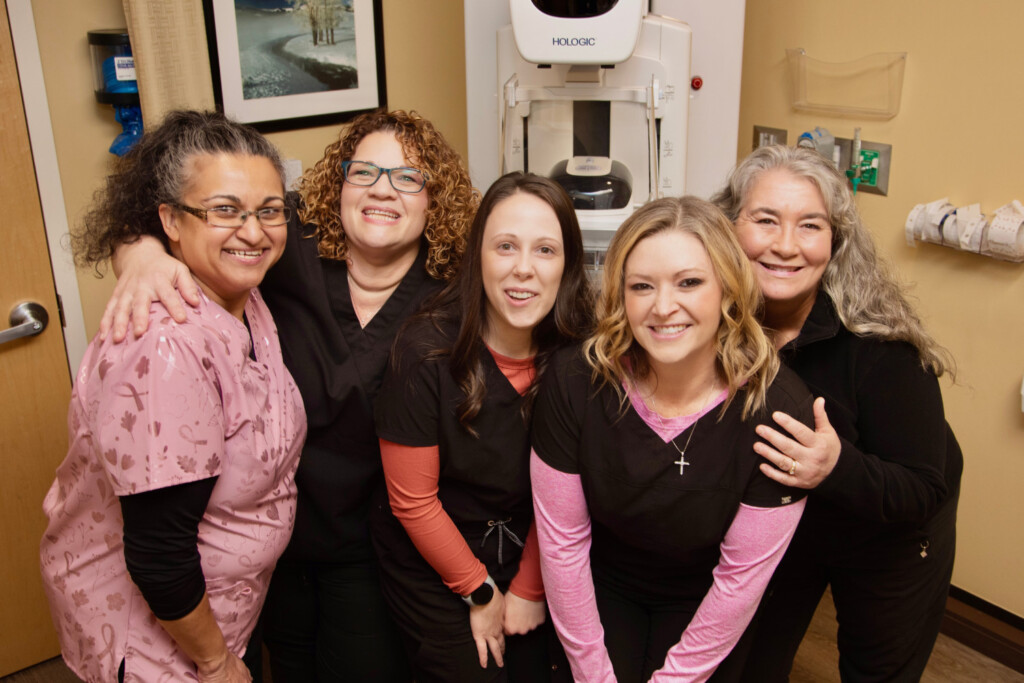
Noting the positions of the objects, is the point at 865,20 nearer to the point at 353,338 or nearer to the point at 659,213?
the point at 659,213

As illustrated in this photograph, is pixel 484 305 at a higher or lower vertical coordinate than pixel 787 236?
lower

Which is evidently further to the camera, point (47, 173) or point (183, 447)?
point (47, 173)

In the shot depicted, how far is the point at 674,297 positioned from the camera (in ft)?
4.09

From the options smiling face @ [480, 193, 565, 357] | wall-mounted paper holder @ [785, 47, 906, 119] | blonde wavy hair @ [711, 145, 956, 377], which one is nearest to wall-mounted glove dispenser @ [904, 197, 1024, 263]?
wall-mounted paper holder @ [785, 47, 906, 119]

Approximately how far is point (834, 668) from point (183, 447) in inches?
67.4

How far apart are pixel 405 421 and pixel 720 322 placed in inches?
20.9

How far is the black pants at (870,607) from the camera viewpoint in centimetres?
145

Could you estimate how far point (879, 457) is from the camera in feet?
4.39

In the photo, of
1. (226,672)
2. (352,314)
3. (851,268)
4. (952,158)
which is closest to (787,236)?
(851,268)

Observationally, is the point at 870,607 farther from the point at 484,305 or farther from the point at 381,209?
the point at 381,209

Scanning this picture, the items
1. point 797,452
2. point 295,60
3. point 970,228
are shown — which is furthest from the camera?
point 295,60

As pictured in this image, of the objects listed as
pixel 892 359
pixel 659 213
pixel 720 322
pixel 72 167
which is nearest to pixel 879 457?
pixel 892 359

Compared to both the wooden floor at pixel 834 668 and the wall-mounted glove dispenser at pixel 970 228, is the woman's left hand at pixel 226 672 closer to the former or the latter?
the wooden floor at pixel 834 668

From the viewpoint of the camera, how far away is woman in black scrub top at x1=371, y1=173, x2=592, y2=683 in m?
1.37
